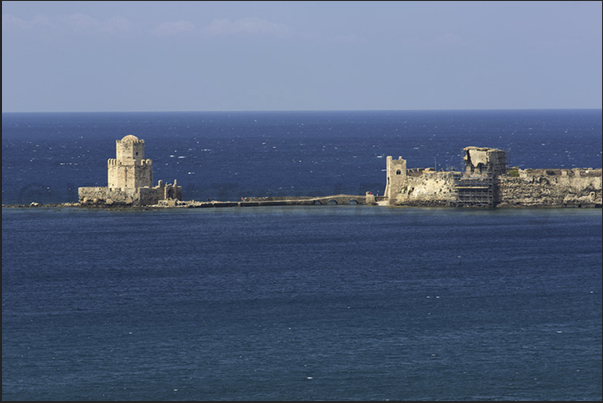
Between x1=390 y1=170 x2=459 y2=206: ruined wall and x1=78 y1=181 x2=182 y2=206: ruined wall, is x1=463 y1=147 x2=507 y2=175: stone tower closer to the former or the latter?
x1=390 y1=170 x2=459 y2=206: ruined wall

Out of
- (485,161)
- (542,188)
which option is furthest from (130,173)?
(542,188)

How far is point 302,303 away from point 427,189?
48.6 m

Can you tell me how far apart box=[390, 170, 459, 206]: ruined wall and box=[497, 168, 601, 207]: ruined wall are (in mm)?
5455

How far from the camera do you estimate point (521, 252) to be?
8262cm

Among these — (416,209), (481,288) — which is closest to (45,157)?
(416,209)

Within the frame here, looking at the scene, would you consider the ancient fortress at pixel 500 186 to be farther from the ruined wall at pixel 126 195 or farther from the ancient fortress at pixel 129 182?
the ancient fortress at pixel 129 182

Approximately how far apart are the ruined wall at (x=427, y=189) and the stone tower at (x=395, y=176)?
0.40m

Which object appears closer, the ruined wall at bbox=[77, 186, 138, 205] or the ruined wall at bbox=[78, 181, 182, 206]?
the ruined wall at bbox=[78, 181, 182, 206]

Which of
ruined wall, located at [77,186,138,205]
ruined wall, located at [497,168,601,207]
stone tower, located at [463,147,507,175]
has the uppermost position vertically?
stone tower, located at [463,147,507,175]

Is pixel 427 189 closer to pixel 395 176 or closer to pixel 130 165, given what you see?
pixel 395 176

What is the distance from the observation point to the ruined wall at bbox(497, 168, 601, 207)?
107 metres

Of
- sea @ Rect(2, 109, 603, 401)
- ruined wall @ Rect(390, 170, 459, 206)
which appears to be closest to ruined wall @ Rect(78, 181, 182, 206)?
sea @ Rect(2, 109, 603, 401)

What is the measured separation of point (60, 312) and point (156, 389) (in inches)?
664

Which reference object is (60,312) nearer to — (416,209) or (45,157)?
(416,209)
